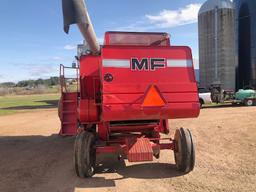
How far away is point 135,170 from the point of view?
7.41 m

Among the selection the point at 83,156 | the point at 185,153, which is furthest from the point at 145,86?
the point at 83,156

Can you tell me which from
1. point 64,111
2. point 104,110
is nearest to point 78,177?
point 104,110

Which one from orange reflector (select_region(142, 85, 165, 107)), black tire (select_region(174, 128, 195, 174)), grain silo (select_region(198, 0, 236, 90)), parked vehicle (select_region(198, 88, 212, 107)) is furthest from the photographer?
grain silo (select_region(198, 0, 236, 90))

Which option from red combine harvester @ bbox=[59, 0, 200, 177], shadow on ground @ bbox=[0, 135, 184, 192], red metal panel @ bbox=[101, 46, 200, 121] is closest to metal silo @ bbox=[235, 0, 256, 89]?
shadow on ground @ bbox=[0, 135, 184, 192]

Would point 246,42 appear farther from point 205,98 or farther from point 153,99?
point 153,99

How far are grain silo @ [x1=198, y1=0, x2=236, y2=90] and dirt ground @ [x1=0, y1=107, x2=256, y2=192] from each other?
14583mm

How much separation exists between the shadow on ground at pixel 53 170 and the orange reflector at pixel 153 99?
1548mm

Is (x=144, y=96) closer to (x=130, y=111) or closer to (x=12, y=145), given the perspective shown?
(x=130, y=111)

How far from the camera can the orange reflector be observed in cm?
625

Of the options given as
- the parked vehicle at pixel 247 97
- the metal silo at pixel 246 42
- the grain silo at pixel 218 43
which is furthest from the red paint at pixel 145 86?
the metal silo at pixel 246 42

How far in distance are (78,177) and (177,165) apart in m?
2.02

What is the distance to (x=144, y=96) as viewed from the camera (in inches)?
248

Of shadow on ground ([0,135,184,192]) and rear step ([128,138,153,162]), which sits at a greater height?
rear step ([128,138,153,162])

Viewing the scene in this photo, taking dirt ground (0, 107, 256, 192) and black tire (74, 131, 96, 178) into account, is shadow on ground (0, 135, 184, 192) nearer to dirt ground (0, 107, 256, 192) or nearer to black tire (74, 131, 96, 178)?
dirt ground (0, 107, 256, 192)
